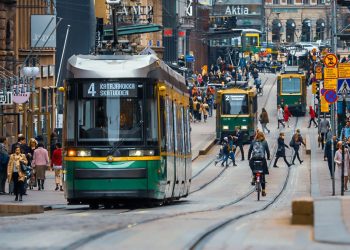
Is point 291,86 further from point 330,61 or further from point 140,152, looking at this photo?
point 140,152

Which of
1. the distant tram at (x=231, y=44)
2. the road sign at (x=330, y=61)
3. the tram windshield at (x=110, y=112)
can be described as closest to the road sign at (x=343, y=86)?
the road sign at (x=330, y=61)

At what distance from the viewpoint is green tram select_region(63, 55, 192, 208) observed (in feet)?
93.6

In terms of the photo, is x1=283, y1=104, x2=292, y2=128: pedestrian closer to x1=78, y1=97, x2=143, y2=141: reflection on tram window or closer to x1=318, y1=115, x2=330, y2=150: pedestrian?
x1=318, y1=115, x2=330, y2=150: pedestrian

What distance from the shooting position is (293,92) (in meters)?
97.2

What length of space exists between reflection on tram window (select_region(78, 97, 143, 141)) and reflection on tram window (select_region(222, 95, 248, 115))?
47.1 m

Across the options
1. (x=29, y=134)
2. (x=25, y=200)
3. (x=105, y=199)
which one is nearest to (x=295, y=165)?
(x=29, y=134)

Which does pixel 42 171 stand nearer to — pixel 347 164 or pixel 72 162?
pixel 347 164

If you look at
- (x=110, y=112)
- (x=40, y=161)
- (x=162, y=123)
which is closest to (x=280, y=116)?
(x=40, y=161)

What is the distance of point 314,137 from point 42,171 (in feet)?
123

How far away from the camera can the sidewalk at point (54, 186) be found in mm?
34188

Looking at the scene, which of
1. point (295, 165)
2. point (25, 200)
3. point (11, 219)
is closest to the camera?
point (11, 219)

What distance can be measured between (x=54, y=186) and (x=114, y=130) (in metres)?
17.2

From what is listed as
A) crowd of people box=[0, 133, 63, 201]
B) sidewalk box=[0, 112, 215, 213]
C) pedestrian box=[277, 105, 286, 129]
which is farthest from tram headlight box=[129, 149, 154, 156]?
pedestrian box=[277, 105, 286, 129]

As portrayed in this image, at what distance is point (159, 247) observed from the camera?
17.8m
